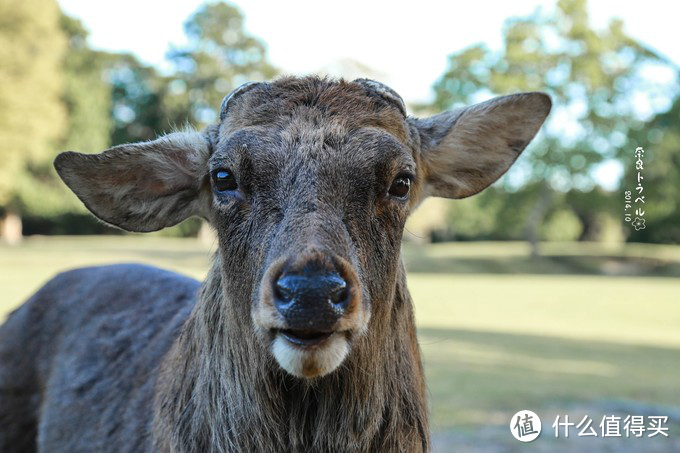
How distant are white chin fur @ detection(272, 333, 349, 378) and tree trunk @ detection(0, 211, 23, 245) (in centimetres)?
5719

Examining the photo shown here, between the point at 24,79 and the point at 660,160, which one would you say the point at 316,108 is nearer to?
the point at 24,79

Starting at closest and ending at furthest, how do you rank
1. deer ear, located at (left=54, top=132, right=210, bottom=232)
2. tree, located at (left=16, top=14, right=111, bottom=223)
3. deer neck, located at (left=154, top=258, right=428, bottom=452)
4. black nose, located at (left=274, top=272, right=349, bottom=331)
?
1. black nose, located at (left=274, top=272, right=349, bottom=331)
2. deer neck, located at (left=154, top=258, right=428, bottom=452)
3. deer ear, located at (left=54, top=132, right=210, bottom=232)
4. tree, located at (left=16, top=14, right=111, bottom=223)

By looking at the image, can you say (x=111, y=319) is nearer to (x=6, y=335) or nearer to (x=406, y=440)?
(x=6, y=335)

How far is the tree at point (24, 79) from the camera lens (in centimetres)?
3422

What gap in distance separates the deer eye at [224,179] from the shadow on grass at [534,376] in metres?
4.97

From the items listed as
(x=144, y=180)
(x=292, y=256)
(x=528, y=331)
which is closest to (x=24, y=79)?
(x=528, y=331)

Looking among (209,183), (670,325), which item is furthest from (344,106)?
(670,325)

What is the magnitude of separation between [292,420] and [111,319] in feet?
7.41

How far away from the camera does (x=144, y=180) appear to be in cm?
367

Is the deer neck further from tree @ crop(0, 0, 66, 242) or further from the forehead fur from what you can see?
tree @ crop(0, 0, 66, 242)

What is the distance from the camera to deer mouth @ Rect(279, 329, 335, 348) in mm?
2539

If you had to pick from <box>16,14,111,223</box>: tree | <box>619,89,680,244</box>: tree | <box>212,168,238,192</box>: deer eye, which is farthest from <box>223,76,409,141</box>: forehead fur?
<box>16,14,111,223</box>: tree

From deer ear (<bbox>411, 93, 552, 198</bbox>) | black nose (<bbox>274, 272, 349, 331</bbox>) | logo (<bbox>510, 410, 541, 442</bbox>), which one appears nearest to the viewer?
black nose (<bbox>274, 272, 349, 331</bbox>)

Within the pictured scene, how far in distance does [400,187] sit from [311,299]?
0.96 metres
